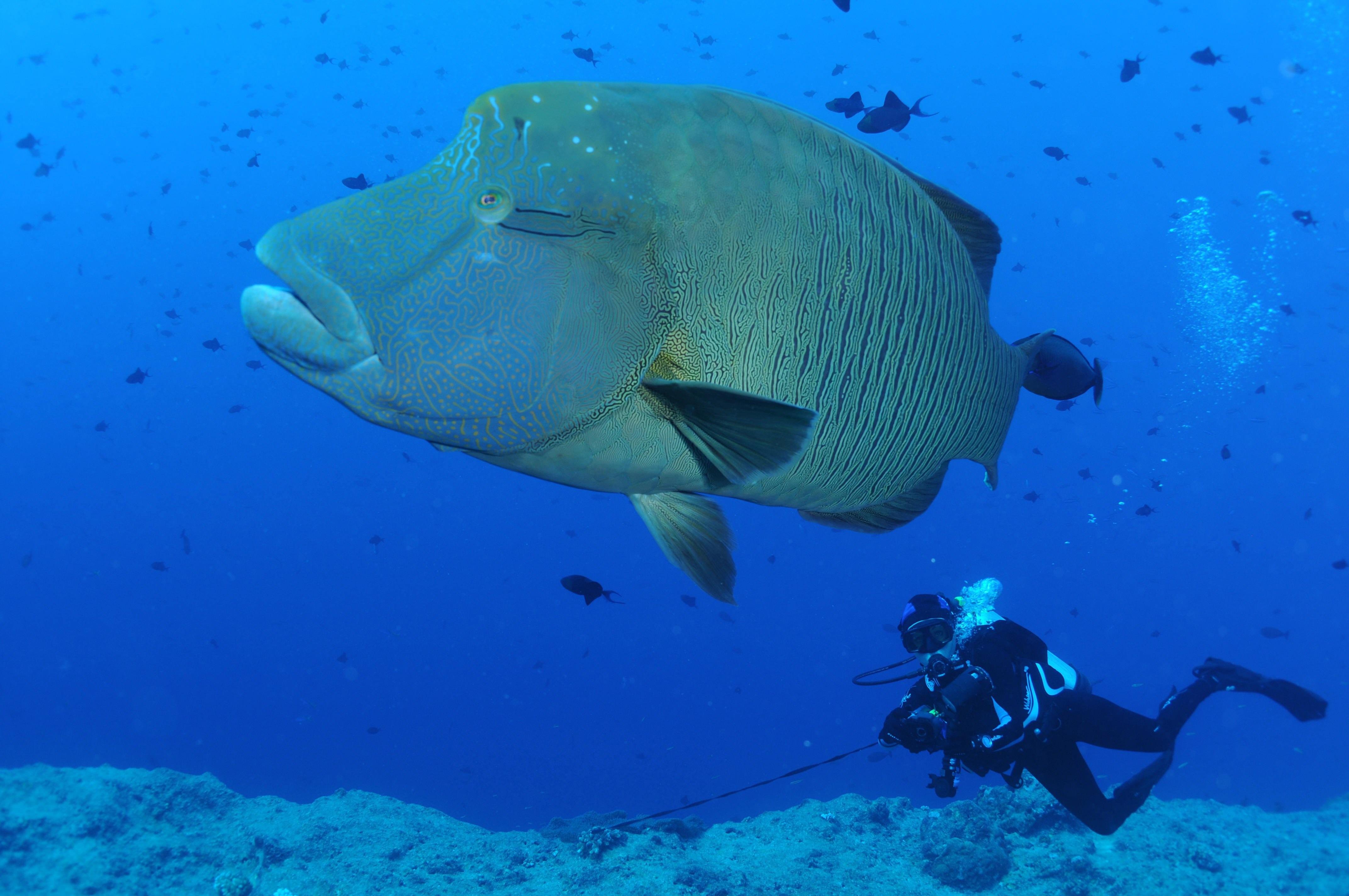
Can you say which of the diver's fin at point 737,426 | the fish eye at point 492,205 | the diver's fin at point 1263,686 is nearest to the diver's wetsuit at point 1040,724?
the diver's fin at point 1263,686

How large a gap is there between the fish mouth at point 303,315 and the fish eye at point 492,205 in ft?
0.83

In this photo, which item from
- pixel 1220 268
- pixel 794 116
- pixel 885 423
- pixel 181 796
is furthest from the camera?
pixel 1220 268

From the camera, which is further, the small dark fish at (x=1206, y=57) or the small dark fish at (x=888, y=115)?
the small dark fish at (x=1206, y=57)

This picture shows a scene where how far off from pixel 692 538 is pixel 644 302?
0.67 metres

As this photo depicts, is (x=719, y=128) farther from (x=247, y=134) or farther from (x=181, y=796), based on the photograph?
(x=247, y=134)

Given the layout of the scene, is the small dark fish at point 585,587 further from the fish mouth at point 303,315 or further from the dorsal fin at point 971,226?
the fish mouth at point 303,315

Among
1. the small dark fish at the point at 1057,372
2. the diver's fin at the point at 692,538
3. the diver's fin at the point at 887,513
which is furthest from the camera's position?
the small dark fish at the point at 1057,372

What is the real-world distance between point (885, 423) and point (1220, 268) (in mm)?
69684

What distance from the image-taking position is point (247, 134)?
13062 mm

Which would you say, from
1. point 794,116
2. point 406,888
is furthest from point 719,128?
point 406,888

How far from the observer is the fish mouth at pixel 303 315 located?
1.10 meters

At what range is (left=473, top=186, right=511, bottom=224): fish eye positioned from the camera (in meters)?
1.15

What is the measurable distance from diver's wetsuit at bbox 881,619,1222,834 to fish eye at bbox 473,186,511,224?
496 centimetres

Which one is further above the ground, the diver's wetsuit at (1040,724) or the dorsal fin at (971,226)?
the dorsal fin at (971,226)
